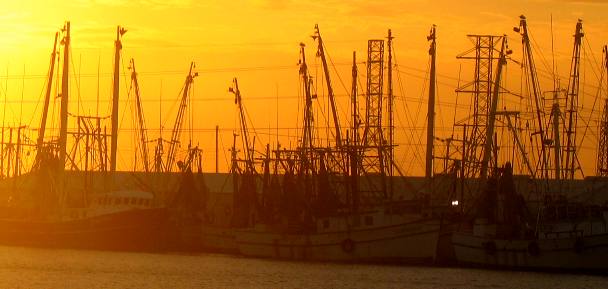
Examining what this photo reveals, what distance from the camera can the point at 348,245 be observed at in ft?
330

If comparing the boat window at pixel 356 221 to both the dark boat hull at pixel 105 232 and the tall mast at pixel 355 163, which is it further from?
the dark boat hull at pixel 105 232

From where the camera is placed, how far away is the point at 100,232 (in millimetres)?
118312

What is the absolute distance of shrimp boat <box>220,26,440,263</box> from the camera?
98250mm

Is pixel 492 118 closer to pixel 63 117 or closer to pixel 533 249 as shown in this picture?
pixel 533 249

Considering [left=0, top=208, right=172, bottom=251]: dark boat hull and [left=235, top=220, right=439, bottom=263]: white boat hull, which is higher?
[left=0, top=208, right=172, bottom=251]: dark boat hull

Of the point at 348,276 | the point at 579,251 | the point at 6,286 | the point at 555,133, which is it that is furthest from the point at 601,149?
the point at 6,286

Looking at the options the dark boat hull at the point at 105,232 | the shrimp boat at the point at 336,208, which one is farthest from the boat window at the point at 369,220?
the dark boat hull at the point at 105,232

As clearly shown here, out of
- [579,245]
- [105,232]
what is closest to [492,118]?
[579,245]

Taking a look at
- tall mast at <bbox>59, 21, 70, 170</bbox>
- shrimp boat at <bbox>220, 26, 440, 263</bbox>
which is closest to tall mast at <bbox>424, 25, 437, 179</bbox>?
shrimp boat at <bbox>220, 26, 440, 263</bbox>

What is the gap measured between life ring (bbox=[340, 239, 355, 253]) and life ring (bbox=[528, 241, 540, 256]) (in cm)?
1344

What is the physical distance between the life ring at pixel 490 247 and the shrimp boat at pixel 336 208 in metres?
3.57

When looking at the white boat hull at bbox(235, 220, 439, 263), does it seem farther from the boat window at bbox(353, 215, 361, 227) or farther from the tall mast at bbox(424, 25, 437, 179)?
the tall mast at bbox(424, 25, 437, 179)

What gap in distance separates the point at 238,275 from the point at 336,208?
13162 millimetres

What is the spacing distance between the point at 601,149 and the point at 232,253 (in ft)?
106
